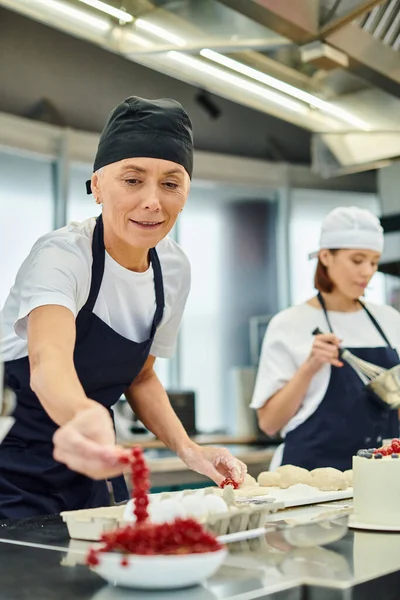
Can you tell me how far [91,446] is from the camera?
0.97m

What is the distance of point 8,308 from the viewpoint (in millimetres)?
1795

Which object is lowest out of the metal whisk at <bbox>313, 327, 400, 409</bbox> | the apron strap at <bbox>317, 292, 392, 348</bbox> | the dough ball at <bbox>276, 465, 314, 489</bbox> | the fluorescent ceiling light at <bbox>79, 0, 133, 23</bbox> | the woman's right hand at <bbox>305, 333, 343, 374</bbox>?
the dough ball at <bbox>276, 465, 314, 489</bbox>

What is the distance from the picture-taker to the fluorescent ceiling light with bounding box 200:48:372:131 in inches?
106

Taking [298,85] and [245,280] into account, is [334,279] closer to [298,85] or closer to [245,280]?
[298,85]

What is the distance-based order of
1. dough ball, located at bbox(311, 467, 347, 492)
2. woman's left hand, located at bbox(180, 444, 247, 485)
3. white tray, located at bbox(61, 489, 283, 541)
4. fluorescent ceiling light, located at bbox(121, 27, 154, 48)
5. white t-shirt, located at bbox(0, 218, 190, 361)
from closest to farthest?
white tray, located at bbox(61, 489, 283, 541) → white t-shirt, located at bbox(0, 218, 190, 361) → woman's left hand, located at bbox(180, 444, 247, 485) → dough ball, located at bbox(311, 467, 347, 492) → fluorescent ceiling light, located at bbox(121, 27, 154, 48)

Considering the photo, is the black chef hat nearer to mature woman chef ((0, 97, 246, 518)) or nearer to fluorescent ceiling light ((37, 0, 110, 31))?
mature woman chef ((0, 97, 246, 518))

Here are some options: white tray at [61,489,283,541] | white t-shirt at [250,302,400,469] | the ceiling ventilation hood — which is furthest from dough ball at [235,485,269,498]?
the ceiling ventilation hood

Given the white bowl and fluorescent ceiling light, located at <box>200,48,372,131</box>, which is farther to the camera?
fluorescent ceiling light, located at <box>200,48,372,131</box>

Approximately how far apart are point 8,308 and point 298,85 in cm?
164

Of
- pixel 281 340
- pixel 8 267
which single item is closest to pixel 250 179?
pixel 8 267

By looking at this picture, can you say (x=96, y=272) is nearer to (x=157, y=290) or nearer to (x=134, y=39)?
(x=157, y=290)

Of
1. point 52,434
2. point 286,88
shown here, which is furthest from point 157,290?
point 286,88

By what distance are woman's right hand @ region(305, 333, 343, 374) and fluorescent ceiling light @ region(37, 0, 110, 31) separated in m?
1.18

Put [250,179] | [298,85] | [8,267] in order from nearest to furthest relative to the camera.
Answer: [298,85], [8,267], [250,179]
